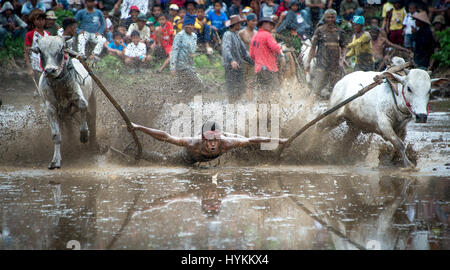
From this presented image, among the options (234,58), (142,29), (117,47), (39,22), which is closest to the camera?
(39,22)

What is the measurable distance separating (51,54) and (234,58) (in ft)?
17.6

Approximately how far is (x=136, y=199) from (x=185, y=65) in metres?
6.84

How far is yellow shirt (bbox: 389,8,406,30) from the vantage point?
18.8 meters

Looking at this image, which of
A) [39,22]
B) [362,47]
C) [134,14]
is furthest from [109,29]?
[362,47]

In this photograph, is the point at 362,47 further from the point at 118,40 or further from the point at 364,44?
the point at 118,40

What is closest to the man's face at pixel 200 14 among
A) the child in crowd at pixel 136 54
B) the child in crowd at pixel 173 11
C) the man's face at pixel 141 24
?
the child in crowd at pixel 173 11

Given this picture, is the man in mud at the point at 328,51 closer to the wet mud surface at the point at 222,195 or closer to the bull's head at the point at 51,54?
the wet mud surface at the point at 222,195

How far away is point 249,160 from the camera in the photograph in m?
9.79

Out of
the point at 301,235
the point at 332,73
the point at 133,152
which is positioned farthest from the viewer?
the point at 332,73

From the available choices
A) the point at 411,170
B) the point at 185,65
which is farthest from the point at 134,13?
the point at 411,170

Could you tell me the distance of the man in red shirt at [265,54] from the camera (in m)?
13.3

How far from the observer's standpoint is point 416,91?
8742mm

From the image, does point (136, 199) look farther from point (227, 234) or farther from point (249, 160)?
point (249, 160)

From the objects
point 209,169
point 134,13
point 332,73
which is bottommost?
point 209,169
